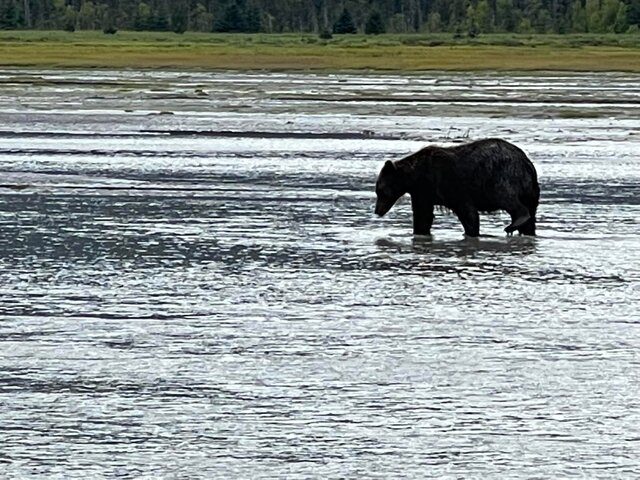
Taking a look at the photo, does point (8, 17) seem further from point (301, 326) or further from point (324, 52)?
point (301, 326)

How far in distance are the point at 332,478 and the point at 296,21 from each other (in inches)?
5265

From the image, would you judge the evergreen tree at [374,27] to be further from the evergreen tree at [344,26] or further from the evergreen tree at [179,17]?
the evergreen tree at [179,17]

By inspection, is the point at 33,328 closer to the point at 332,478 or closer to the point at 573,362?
the point at 573,362

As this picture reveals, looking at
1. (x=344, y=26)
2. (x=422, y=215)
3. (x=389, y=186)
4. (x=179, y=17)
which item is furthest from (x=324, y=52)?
(x=422, y=215)

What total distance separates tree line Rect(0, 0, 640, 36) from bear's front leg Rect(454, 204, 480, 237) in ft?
339

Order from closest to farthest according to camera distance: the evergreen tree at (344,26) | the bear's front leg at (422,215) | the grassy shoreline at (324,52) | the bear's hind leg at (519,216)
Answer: the bear's hind leg at (519,216)
the bear's front leg at (422,215)
the grassy shoreline at (324,52)
the evergreen tree at (344,26)

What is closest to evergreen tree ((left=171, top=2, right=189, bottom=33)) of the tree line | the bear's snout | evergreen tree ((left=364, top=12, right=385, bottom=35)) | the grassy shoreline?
the tree line

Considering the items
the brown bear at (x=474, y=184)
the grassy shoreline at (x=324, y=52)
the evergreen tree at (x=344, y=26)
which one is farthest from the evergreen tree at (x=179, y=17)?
the brown bear at (x=474, y=184)

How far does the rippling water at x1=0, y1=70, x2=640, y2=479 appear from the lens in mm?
7520

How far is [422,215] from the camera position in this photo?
15.4 m

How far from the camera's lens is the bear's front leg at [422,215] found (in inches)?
608

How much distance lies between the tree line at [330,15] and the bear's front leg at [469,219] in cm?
10338

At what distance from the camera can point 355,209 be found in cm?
1758

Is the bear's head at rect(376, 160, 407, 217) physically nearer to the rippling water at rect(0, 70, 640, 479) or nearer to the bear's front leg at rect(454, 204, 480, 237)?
the rippling water at rect(0, 70, 640, 479)
